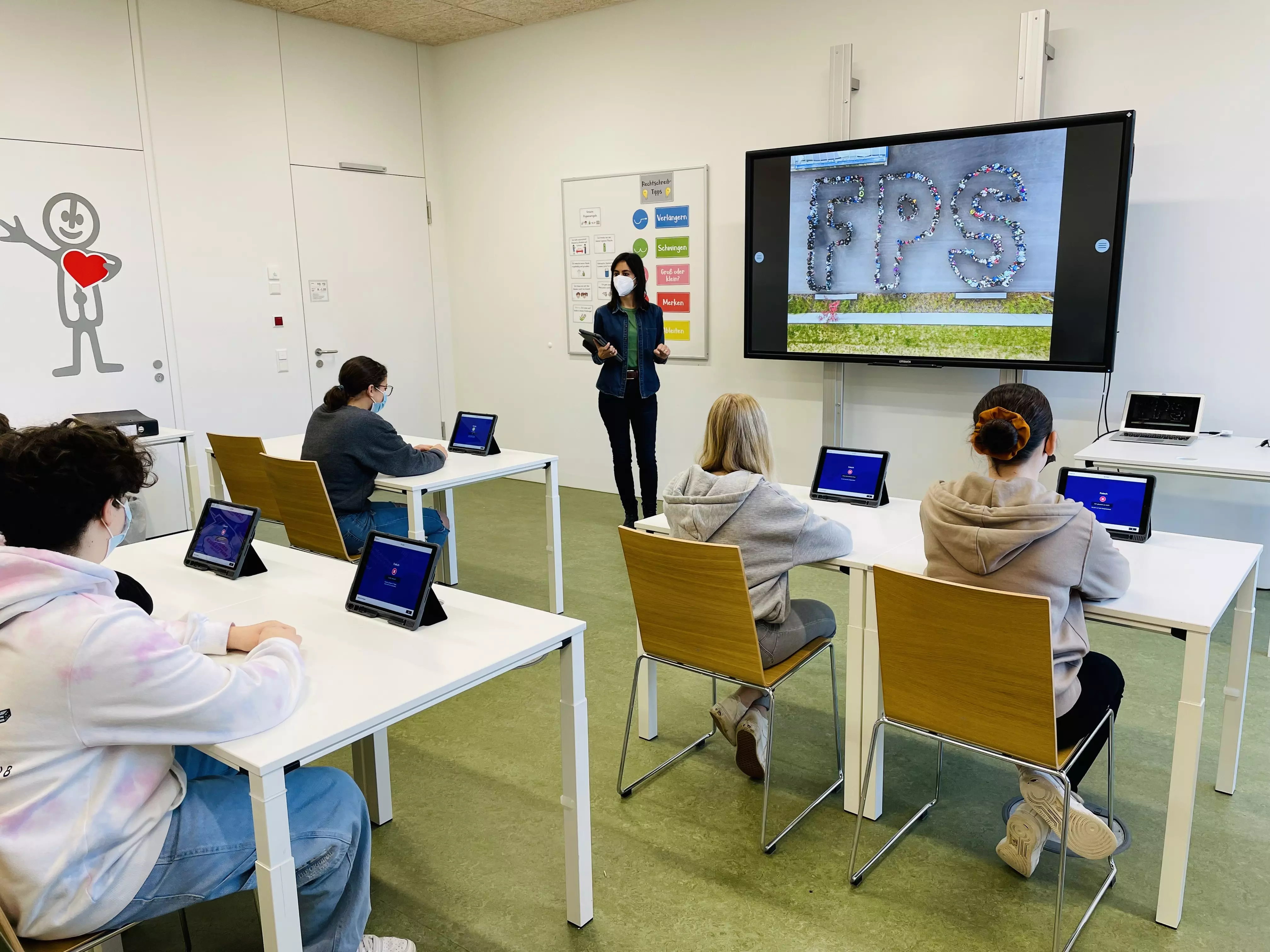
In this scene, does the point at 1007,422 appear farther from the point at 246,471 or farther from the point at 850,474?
the point at 246,471

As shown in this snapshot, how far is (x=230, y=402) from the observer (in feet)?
19.2

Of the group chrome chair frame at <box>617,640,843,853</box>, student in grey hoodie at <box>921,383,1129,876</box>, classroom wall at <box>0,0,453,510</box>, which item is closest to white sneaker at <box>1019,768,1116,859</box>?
student in grey hoodie at <box>921,383,1129,876</box>

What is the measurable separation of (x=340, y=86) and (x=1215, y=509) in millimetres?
5723

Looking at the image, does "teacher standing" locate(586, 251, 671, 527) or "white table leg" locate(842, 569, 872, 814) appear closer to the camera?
"white table leg" locate(842, 569, 872, 814)

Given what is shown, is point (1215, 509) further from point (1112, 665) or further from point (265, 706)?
point (265, 706)

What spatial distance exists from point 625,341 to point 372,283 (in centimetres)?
235

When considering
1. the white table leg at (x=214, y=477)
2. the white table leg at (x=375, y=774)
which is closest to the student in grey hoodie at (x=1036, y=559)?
the white table leg at (x=375, y=774)

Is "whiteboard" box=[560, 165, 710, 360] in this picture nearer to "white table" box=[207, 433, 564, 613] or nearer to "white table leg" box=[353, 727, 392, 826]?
"white table" box=[207, 433, 564, 613]

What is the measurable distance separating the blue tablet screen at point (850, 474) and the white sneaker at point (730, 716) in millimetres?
842

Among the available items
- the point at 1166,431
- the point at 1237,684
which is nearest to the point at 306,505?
the point at 1237,684

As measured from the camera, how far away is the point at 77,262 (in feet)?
16.5

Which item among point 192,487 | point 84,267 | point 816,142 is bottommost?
point 192,487

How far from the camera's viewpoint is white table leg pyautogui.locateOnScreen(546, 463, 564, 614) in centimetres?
401

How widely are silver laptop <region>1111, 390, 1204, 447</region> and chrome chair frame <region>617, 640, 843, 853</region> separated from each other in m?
1.97
